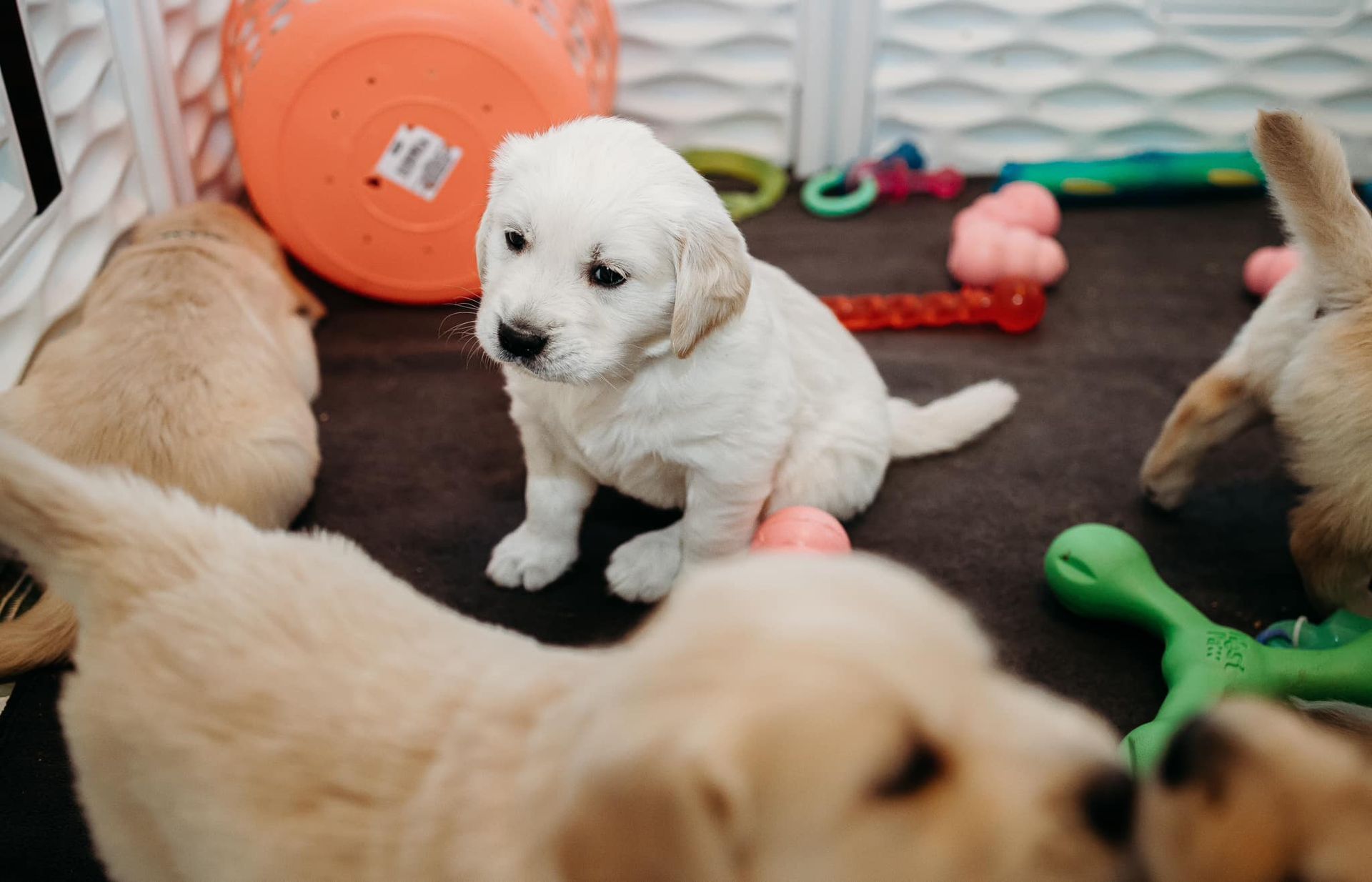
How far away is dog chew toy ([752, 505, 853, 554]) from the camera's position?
1895mm

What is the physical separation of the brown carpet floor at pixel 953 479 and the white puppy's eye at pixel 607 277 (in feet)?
2.42

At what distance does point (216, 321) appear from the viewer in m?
2.27

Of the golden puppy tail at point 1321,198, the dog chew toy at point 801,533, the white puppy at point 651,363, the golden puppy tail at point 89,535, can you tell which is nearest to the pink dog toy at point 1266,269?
the golden puppy tail at point 1321,198

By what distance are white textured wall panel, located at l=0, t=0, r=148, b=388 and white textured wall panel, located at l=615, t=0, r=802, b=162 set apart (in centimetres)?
165

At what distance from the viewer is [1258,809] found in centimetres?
100

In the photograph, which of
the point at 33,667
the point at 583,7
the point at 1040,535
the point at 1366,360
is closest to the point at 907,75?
the point at 583,7

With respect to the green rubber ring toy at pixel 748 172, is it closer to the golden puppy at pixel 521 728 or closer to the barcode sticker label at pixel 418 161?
the barcode sticker label at pixel 418 161

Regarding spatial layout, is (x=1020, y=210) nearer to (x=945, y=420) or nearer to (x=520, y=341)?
(x=945, y=420)

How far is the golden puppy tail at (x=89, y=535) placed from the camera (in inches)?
45.5

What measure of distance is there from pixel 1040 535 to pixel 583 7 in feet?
6.71

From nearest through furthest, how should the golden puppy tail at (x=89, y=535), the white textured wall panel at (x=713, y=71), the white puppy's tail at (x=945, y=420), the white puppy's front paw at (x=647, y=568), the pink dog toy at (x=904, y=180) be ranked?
the golden puppy tail at (x=89, y=535), the white puppy's front paw at (x=647, y=568), the white puppy's tail at (x=945, y=420), the white textured wall panel at (x=713, y=71), the pink dog toy at (x=904, y=180)

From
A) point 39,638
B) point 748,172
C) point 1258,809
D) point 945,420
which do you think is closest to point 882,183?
point 748,172

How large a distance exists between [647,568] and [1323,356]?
4.37 ft

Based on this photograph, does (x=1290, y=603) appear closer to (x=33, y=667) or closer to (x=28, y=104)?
(x=33, y=667)
